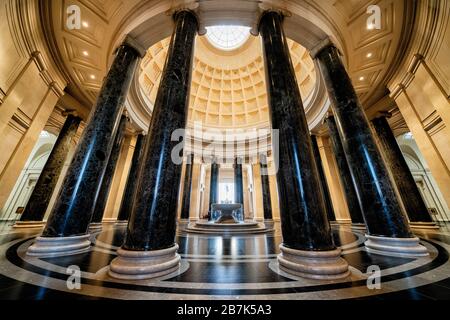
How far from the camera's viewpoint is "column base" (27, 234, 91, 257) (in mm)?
3070

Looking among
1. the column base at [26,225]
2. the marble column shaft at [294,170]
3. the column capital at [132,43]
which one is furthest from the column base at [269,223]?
the column base at [26,225]

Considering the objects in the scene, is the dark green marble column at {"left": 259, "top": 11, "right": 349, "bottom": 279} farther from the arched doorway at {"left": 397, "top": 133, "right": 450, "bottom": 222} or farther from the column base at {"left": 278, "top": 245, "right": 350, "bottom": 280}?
the arched doorway at {"left": 397, "top": 133, "right": 450, "bottom": 222}

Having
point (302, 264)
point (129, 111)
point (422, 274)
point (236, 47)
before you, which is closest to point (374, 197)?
point (422, 274)

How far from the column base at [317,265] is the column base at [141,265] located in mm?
1656

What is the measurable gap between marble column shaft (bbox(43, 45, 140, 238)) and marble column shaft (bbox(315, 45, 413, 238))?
18.6ft

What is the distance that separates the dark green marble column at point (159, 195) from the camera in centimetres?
222

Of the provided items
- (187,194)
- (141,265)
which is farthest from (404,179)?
(187,194)

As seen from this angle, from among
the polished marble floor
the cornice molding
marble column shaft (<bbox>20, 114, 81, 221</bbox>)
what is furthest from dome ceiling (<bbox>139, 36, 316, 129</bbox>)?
the polished marble floor

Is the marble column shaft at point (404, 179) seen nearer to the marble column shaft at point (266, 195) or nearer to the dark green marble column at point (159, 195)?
the marble column shaft at point (266, 195)

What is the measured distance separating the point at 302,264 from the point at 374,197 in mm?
2580

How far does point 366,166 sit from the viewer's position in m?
3.79

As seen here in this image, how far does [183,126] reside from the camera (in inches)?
123

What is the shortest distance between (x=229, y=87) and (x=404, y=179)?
14.5 meters

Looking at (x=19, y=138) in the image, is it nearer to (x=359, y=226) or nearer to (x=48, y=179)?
(x=48, y=179)
